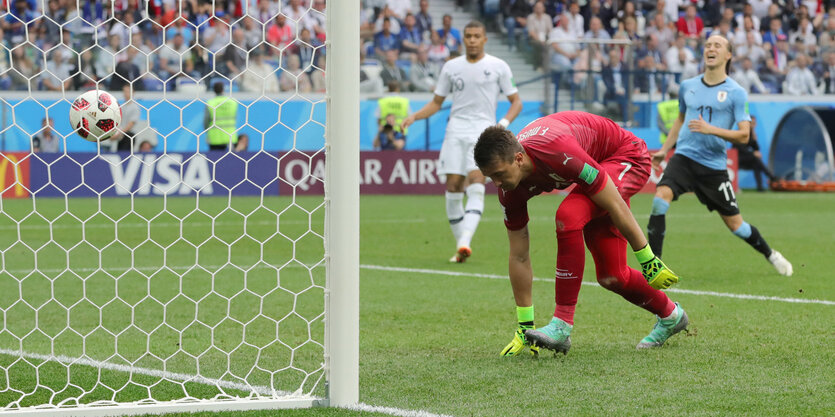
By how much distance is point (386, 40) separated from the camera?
Result: 2275 cm

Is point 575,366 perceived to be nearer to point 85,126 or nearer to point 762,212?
point 85,126

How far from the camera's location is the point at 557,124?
487 centimetres

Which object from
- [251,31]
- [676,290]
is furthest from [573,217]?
[251,31]

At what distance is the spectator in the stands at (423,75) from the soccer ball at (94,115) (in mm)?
16889

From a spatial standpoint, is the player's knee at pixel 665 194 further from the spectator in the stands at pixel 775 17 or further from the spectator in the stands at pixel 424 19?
the spectator in the stands at pixel 775 17

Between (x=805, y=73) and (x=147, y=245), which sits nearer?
(x=147, y=245)

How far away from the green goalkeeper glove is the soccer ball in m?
2.47

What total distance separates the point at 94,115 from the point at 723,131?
469cm

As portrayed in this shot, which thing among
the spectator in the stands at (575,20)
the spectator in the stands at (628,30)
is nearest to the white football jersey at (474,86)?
the spectator in the stands at (628,30)

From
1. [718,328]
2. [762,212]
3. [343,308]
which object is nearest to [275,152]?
[762,212]

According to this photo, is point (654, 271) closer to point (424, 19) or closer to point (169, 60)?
point (169, 60)

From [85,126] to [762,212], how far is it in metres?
12.3

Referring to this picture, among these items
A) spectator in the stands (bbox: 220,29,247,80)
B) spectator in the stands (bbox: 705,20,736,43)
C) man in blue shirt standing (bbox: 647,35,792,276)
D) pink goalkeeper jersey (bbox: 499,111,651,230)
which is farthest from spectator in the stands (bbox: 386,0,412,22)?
pink goalkeeper jersey (bbox: 499,111,651,230)

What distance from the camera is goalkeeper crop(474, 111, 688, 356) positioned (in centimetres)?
462
